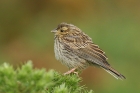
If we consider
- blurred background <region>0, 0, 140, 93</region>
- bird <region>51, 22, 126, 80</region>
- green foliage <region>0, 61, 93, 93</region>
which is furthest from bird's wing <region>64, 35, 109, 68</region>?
green foliage <region>0, 61, 93, 93</region>

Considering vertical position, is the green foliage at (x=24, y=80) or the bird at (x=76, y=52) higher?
the bird at (x=76, y=52)

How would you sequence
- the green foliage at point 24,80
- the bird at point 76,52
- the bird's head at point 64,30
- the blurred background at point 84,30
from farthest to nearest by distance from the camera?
1. the blurred background at point 84,30
2. the bird's head at point 64,30
3. the bird at point 76,52
4. the green foliage at point 24,80

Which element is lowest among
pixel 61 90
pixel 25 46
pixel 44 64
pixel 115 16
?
pixel 61 90

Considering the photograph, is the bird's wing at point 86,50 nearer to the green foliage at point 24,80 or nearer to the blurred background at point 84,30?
the blurred background at point 84,30

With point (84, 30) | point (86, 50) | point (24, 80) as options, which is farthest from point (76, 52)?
point (84, 30)

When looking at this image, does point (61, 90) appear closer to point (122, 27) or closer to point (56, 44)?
point (56, 44)

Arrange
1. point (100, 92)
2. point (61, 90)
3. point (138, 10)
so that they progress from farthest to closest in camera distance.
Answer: point (138, 10)
point (100, 92)
point (61, 90)

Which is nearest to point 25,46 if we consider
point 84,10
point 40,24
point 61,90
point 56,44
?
point 40,24

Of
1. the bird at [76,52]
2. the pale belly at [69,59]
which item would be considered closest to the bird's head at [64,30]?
the bird at [76,52]
